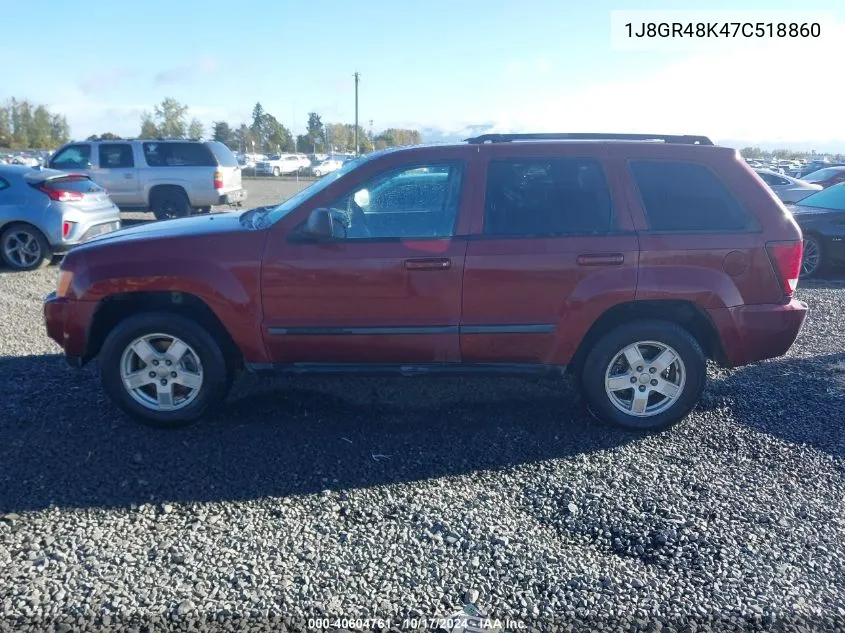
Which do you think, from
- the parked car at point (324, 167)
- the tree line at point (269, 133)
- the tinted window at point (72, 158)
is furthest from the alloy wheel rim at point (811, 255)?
the tree line at point (269, 133)

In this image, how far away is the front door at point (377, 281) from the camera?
411 centimetres

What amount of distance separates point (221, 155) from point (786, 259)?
12531 millimetres

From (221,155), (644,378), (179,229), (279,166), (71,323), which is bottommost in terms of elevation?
(644,378)

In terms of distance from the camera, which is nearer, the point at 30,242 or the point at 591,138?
the point at 591,138

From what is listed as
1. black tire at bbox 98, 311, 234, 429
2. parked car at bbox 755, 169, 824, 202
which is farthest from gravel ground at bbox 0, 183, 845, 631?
parked car at bbox 755, 169, 824, 202

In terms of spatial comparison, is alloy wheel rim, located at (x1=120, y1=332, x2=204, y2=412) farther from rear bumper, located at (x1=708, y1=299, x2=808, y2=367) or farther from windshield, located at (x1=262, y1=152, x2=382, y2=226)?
rear bumper, located at (x1=708, y1=299, x2=808, y2=367)

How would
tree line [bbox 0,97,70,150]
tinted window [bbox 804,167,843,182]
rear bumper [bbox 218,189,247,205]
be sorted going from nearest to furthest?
rear bumper [bbox 218,189,247,205] < tinted window [bbox 804,167,843,182] < tree line [bbox 0,97,70,150]

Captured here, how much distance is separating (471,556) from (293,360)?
1836 millimetres

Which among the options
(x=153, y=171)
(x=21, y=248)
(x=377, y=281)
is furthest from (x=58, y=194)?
(x=377, y=281)

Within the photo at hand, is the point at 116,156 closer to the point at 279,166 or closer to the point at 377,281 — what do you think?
the point at 377,281

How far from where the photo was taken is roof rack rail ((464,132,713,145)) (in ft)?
14.6

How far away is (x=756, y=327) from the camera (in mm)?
4227

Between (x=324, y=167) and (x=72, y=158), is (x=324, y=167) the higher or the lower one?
the higher one

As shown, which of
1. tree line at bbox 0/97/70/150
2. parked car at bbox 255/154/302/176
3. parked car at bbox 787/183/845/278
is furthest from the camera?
tree line at bbox 0/97/70/150
